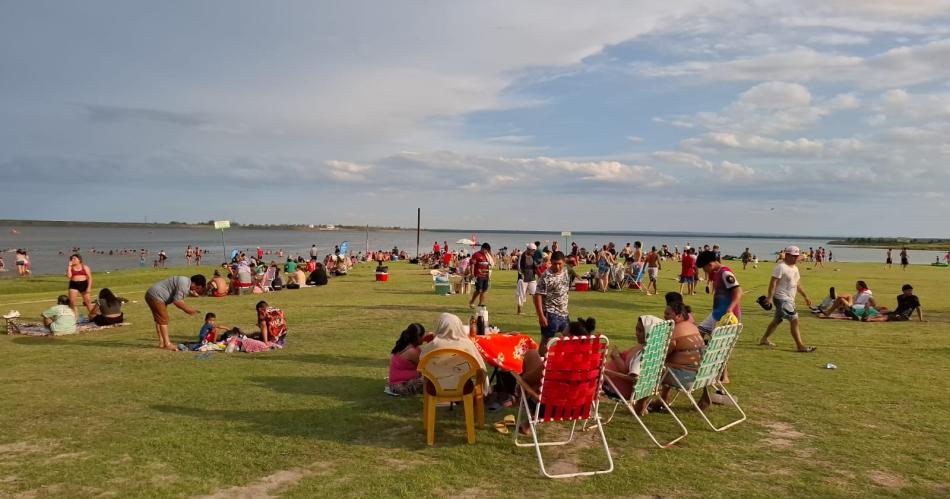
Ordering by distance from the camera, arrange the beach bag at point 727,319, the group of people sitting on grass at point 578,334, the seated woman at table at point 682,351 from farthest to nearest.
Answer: the beach bag at point 727,319
the seated woman at table at point 682,351
the group of people sitting on grass at point 578,334

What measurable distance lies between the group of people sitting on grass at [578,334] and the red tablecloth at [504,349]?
0.22m

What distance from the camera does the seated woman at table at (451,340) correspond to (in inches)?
220

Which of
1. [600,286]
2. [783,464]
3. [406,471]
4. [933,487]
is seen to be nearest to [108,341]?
[406,471]

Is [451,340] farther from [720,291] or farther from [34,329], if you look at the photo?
[34,329]

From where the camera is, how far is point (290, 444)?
5.51 m

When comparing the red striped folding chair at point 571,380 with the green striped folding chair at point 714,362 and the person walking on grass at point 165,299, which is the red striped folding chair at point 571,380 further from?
the person walking on grass at point 165,299

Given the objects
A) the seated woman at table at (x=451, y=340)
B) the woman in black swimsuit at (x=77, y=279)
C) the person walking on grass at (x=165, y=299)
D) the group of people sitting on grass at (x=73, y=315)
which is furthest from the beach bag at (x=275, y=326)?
the seated woman at table at (x=451, y=340)

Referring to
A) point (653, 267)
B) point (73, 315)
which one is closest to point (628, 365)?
point (73, 315)

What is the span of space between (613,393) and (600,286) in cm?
1575

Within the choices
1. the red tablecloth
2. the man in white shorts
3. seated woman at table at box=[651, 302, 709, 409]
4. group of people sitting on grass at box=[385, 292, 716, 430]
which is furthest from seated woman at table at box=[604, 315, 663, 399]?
the man in white shorts

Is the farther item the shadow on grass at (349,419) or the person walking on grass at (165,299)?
the person walking on grass at (165,299)

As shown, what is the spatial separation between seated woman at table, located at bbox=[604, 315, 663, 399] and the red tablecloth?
2.99 ft

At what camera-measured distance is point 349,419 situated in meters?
6.29

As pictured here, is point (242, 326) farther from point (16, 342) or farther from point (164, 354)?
point (16, 342)
